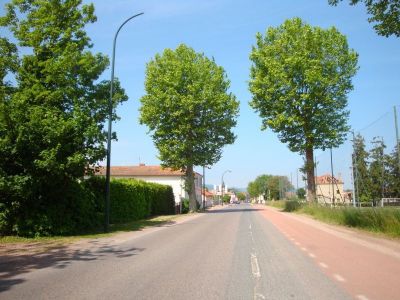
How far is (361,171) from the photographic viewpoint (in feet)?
172

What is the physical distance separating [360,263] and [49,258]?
8.13 metres

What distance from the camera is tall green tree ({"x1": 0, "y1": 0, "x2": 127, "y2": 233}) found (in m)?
17.5

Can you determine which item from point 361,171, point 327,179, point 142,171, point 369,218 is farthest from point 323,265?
point 142,171

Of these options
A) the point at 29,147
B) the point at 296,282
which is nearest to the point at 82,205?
the point at 29,147

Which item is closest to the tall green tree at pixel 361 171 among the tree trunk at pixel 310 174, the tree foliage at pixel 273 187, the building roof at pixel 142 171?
the tree trunk at pixel 310 174

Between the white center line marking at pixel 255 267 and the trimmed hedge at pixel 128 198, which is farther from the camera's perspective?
the trimmed hedge at pixel 128 198

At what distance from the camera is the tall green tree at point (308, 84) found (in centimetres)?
4153

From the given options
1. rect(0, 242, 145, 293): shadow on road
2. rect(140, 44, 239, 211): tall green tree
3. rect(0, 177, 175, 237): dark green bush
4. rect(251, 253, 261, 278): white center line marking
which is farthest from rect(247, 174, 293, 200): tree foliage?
rect(251, 253, 261, 278): white center line marking

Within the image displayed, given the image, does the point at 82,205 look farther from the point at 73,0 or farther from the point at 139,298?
the point at 139,298

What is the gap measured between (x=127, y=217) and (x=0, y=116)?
14970 mm

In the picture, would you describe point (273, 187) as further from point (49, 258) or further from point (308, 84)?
point (49, 258)

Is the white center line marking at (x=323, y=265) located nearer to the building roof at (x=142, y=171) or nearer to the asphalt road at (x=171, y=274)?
the asphalt road at (x=171, y=274)

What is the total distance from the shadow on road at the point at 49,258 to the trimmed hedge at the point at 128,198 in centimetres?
831

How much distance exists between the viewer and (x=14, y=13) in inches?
865
